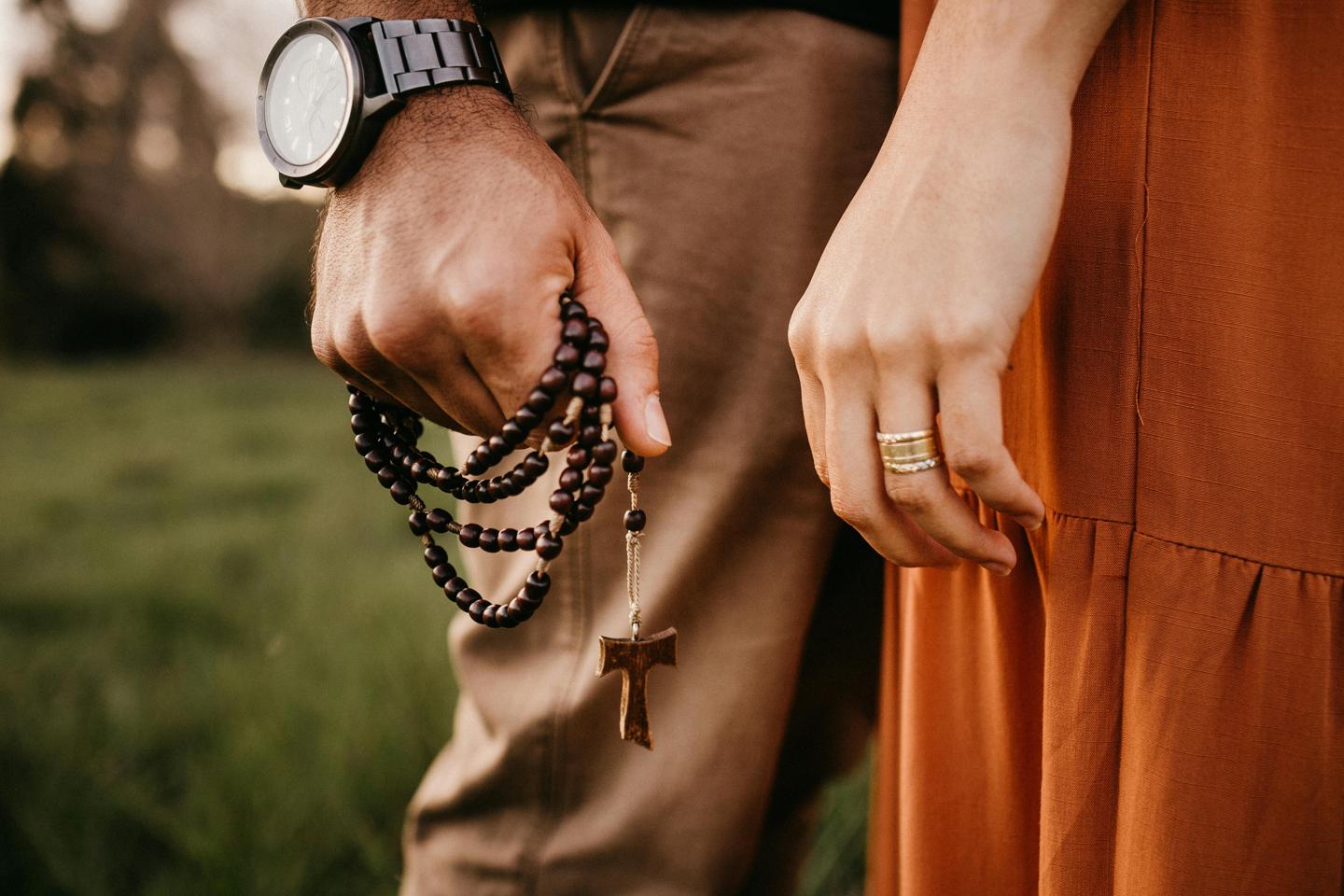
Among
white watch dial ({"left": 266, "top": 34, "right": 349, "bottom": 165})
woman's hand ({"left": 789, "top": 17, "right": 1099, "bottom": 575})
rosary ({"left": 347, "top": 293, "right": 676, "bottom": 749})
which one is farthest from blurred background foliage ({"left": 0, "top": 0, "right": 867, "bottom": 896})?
woman's hand ({"left": 789, "top": 17, "right": 1099, "bottom": 575})

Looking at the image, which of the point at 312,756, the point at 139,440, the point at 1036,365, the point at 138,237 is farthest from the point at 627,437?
the point at 138,237

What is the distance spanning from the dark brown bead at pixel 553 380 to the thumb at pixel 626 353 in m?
0.06

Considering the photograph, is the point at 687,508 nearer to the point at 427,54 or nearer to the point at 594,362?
the point at 594,362

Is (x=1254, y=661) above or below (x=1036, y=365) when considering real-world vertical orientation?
below

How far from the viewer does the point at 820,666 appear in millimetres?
1406

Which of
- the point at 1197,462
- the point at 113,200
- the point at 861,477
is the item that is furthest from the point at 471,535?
the point at 113,200

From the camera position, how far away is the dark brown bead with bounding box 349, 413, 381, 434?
1.08 meters

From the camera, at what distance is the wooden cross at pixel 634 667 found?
1024 millimetres

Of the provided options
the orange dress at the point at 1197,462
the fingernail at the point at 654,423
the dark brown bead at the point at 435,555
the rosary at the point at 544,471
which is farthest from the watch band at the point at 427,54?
the orange dress at the point at 1197,462

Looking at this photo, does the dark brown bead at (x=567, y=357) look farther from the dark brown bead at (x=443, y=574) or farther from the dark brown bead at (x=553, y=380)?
the dark brown bead at (x=443, y=574)

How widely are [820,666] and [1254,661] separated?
27.5 inches

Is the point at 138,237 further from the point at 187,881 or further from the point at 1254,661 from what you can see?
the point at 1254,661

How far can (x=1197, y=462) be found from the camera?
801 mm

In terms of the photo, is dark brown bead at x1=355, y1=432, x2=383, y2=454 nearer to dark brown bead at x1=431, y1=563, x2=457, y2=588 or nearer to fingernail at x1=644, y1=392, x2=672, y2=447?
dark brown bead at x1=431, y1=563, x2=457, y2=588
